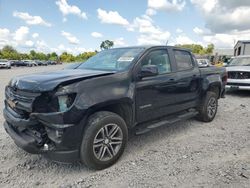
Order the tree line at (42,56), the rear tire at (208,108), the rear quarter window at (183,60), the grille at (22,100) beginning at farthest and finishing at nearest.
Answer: the tree line at (42,56), the rear tire at (208,108), the rear quarter window at (183,60), the grille at (22,100)

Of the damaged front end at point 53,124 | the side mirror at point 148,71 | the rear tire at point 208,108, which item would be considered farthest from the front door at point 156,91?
the rear tire at point 208,108

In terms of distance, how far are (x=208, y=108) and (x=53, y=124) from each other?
3.95 metres

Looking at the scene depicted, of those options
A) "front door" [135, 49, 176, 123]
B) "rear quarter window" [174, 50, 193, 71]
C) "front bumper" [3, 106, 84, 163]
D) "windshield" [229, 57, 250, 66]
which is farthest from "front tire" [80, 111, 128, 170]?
"windshield" [229, 57, 250, 66]

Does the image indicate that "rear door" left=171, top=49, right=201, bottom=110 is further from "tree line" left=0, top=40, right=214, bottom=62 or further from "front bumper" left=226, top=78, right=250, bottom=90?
"tree line" left=0, top=40, right=214, bottom=62

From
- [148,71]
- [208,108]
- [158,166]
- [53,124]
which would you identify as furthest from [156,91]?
[208,108]

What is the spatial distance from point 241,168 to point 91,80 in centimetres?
253

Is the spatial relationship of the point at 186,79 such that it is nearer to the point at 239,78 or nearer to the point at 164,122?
the point at 164,122

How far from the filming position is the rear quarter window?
16.1ft

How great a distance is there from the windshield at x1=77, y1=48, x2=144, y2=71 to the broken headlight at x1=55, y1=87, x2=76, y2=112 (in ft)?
3.71

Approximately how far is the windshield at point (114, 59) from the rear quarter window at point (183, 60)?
100cm

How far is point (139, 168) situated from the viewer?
3.50 meters

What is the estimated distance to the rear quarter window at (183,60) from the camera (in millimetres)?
4904

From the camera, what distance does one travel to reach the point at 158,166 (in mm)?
3564

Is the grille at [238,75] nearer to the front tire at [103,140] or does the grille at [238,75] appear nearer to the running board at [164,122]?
the running board at [164,122]
